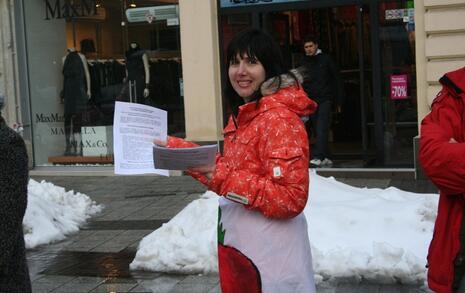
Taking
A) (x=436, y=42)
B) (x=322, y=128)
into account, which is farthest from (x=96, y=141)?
(x=436, y=42)

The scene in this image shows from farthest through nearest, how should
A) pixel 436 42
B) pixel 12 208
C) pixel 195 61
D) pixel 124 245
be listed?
pixel 195 61
pixel 436 42
pixel 124 245
pixel 12 208

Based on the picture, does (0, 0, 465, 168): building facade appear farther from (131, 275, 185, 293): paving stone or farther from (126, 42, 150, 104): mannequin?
(131, 275, 185, 293): paving stone

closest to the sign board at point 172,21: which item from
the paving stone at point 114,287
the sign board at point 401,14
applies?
the sign board at point 401,14

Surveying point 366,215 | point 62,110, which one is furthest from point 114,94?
point 366,215

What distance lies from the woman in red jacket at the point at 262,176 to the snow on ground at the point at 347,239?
9.41ft

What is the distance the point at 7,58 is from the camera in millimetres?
13117

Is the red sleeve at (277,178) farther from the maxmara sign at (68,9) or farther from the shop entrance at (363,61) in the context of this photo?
the maxmara sign at (68,9)

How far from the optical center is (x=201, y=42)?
446 inches

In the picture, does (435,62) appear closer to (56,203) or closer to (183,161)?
(56,203)

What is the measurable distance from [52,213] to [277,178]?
6113mm

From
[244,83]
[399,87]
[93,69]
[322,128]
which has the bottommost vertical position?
[322,128]

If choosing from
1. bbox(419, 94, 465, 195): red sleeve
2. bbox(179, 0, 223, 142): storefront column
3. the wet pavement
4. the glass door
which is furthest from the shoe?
bbox(419, 94, 465, 195): red sleeve

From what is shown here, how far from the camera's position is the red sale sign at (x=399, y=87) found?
1047 cm

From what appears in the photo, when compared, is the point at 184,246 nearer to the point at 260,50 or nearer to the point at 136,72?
the point at 260,50
